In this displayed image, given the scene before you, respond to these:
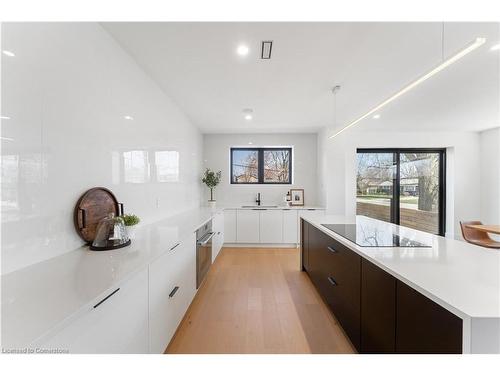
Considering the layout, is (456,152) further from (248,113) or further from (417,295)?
(417,295)

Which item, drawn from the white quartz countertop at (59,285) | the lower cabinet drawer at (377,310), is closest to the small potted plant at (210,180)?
the white quartz countertop at (59,285)

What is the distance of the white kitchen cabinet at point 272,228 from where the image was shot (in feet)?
14.8

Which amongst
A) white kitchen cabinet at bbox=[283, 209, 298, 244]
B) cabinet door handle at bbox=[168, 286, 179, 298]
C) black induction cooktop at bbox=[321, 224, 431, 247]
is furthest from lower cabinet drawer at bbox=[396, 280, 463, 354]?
white kitchen cabinet at bbox=[283, 209, 298, 244]

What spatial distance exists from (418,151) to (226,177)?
457cm

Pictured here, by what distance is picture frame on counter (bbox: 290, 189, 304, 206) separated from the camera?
4920 mm

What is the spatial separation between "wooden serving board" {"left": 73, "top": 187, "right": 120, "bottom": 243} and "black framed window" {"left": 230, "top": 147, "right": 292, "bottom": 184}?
3532mm

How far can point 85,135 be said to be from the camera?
1466 millimetres

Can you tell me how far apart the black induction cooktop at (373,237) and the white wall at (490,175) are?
441cm

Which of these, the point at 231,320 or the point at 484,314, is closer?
the point at 484,314

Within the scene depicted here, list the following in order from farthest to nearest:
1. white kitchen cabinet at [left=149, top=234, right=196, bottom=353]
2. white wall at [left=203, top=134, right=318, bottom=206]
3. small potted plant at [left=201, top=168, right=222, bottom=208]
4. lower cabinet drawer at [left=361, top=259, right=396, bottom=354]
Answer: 1. white wall at [left=203, top=134, right=318, bottom=206]
2. small potted plant at [left=201, top=168, right=222, bottom=208]
3. white kitchen cabinet at [left=149, top=234, right=196, bottom=353]
4. lower cabinet drawer at [left=361, top=259, right=396, bottom=354]

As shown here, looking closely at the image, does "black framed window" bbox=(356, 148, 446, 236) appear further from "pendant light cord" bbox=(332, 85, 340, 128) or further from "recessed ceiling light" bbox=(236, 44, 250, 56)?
"recessed ceiling light" bbox=(236, 44, 250, 56)

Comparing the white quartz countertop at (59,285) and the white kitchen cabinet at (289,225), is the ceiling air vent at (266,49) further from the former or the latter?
the white kitchen cabinet at (289,225)
